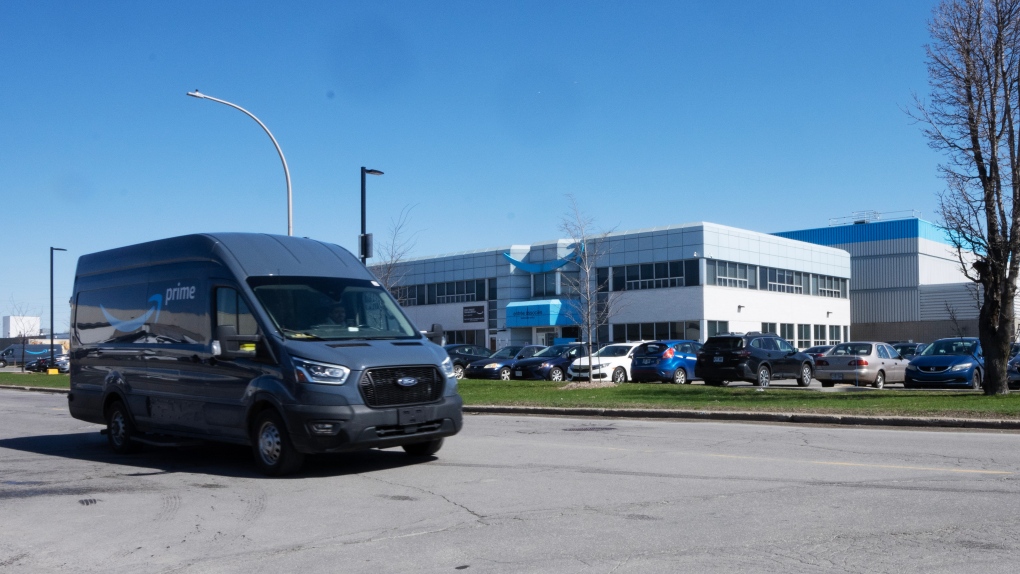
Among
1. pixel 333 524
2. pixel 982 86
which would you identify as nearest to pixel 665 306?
pixel 982 86

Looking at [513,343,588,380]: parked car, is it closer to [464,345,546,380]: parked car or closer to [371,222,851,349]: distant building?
[464,345,546,380]: parked car

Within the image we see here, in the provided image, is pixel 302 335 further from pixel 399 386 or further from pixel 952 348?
pixel 952 348

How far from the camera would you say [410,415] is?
32.7 ft

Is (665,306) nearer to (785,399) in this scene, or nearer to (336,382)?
(785,399)

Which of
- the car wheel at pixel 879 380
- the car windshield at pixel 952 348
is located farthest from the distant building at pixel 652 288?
the car windshield at pixel 952 348

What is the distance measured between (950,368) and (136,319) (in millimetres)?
21306

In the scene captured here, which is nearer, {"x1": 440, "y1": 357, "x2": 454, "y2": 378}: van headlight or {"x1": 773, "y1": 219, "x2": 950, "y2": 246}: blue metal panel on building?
{"x1": 440, "y1": 357, "x2": 454, "y2": 378}: van headlight

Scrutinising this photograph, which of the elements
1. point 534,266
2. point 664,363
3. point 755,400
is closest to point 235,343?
point 755,400

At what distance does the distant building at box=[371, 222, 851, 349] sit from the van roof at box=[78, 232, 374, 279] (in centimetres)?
3704

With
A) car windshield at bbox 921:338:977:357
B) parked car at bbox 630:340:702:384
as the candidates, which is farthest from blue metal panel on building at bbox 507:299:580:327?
car windshield at bbox 921:338:977:357

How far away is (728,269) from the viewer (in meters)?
54.8

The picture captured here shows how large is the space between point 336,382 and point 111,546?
119 inches

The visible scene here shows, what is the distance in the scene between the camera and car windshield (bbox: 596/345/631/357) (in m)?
31.3

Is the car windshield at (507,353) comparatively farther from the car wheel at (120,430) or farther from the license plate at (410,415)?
the license plate at (410,415)
